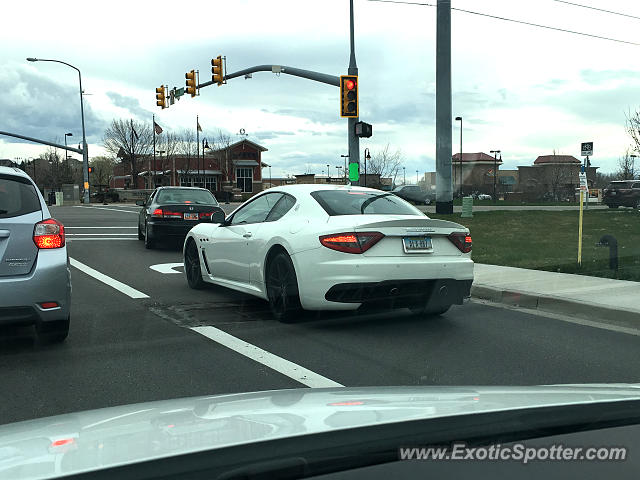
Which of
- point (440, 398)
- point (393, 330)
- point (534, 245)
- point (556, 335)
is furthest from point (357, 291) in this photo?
point (534, 245)

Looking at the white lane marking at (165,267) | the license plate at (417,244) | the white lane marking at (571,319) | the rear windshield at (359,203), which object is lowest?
the white lane marking at (571,319)

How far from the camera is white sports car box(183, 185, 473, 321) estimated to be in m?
6.35

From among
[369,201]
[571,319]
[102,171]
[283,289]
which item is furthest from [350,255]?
[102,171]

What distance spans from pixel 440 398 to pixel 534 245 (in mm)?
13475

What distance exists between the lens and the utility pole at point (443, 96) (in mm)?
21672

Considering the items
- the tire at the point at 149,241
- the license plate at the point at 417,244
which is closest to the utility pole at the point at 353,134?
the tire at the point at 149,241

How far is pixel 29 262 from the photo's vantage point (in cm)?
541

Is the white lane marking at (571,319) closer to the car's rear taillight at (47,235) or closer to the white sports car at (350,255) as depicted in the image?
the white sports car at (350,255)

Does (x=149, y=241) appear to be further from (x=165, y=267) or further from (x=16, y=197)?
(x=16, y=197)

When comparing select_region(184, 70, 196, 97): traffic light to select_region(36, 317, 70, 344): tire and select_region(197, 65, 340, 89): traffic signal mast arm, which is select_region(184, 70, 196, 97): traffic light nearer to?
select_region(197, 65, 340, 89): traffic signal mast arm

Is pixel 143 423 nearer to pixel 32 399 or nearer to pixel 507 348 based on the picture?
pixel 32 399

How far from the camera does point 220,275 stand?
8.38 metres

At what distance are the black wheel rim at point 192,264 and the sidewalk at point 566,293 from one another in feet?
13.0

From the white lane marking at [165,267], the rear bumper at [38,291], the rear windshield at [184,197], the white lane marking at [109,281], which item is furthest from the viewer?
the rear windshield at [184,197]
